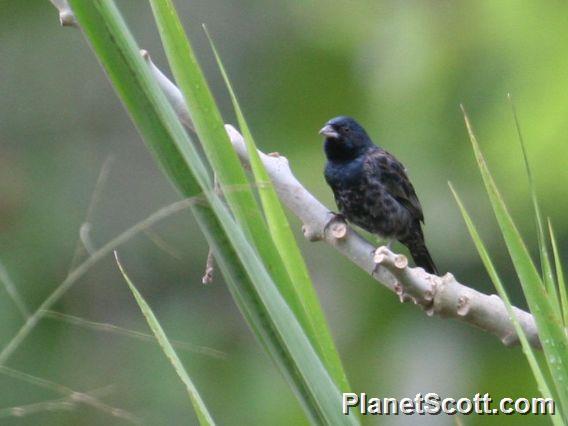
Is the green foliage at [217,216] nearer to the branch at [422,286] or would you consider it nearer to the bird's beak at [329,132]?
the branch at [422,286]

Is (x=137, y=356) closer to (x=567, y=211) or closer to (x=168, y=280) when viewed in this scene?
(x=168, y=280)

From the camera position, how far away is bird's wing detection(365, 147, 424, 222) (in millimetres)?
4059

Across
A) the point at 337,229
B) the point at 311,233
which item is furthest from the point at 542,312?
the point at 337,229

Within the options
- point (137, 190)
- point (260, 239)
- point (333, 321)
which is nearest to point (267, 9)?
point (137, 190)

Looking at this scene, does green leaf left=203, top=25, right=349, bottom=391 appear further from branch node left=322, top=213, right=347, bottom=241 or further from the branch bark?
branch node left=322, top=213, right=347, bottom=241

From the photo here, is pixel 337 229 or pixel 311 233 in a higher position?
pixel 337 229

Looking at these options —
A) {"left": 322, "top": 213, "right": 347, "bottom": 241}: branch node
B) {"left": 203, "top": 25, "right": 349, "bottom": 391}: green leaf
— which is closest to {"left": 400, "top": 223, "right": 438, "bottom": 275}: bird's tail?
{"left": 322, "top": 213, "right": 347, "bottom": 241}: branch node

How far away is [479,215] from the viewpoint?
239 inches

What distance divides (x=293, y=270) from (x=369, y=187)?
2.30m

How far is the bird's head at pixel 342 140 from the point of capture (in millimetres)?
4016

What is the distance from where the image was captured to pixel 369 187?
3.97 meters

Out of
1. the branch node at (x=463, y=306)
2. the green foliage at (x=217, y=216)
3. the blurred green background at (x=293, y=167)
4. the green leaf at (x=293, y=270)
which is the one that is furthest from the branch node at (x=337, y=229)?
the blurred green background at (x=293, y=167)

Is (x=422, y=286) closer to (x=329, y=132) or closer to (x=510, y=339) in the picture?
(x=510, y=339)

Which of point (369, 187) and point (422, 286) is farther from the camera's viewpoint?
point (369, 187)
